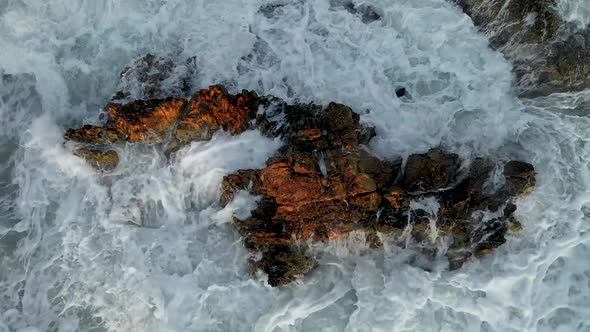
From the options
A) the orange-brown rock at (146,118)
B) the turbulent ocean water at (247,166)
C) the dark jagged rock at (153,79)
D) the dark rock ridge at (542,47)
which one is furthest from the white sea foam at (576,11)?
the orange-brown rock at (146,118)

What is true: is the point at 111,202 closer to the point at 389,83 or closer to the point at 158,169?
the point at 158,169

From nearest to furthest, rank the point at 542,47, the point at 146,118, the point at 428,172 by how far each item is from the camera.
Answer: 1. the point at 428,172
2. the point at 146,118
3. the point at 542,47

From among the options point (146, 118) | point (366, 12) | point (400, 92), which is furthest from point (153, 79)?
point (400, 92)

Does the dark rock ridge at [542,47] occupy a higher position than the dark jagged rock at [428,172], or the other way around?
the dark rock ridge at [542,47]

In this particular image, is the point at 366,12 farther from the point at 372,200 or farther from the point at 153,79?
the point at 153,79

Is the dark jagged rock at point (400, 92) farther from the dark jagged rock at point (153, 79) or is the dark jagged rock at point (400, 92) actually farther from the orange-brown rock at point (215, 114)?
the dark jagged rock at point (153, 79)

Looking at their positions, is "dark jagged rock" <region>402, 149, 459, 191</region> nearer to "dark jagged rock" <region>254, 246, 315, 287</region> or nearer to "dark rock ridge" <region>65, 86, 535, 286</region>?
"dark rock ridge" <region>65, 86, 535, 286</region>
